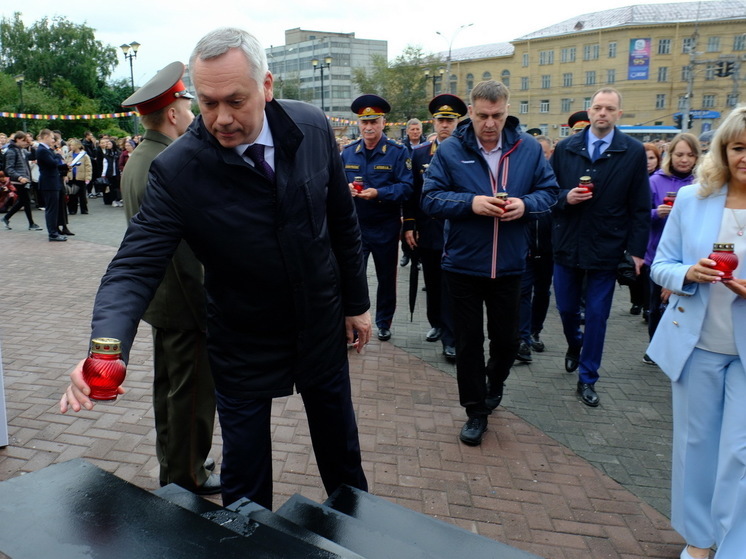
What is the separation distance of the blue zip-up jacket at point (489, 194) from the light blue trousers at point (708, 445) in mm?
1321

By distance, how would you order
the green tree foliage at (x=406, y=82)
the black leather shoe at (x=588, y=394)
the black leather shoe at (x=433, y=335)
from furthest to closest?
1. the green tree foliage at (x=406, y=82)
2. the black leather shoe at (x=433, y=335)
3. the black leather shoe at (x=588, y=394)

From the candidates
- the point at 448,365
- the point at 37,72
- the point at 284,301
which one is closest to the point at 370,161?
the point at 448,365

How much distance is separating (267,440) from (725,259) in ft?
6.64

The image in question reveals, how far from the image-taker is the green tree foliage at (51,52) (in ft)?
186

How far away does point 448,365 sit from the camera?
218 inches

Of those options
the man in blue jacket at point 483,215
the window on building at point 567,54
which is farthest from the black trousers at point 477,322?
the window on building at point 567,54

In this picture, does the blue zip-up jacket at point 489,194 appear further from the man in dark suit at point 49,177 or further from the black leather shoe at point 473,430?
the man in dark suit at point 49,177

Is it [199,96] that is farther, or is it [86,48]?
[86,48]

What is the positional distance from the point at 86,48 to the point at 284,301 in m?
66.4

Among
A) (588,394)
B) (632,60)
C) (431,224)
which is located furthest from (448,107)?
(632,60)

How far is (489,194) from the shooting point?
12.6 feet

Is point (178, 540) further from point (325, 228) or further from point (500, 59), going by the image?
point (500, 59)

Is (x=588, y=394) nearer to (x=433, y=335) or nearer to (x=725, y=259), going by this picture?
(x=433, y=335)

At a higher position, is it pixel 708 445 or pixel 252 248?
pixel 252 248
